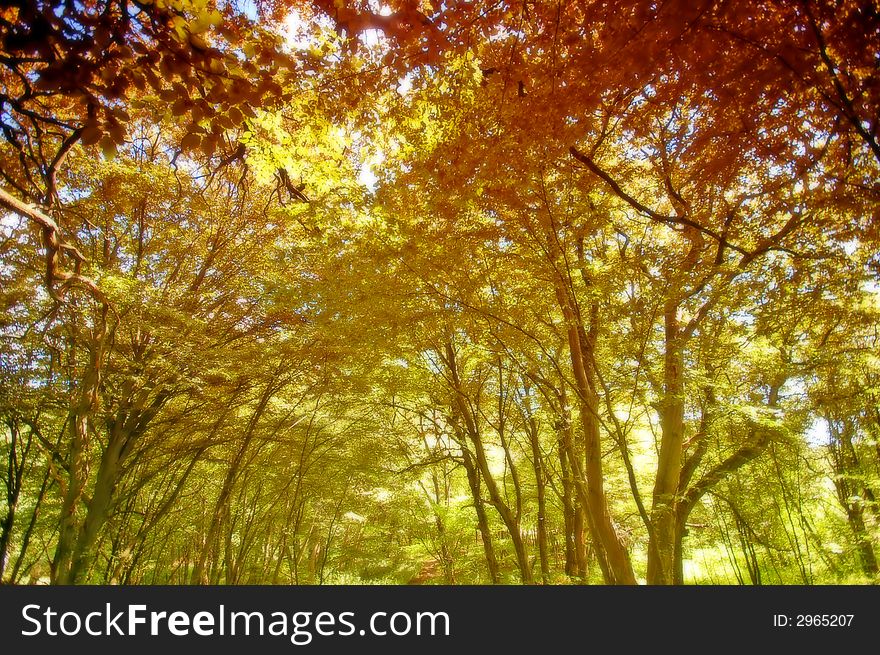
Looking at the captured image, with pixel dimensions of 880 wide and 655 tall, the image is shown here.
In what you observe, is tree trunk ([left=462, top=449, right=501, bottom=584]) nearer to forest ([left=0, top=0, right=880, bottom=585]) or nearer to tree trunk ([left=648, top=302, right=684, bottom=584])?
forest ([left=0, top=0, right=880, bottom=585])

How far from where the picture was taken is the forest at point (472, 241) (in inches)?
91.4

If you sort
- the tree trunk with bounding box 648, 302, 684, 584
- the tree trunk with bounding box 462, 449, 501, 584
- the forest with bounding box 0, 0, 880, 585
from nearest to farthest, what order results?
the forest with bounding box 0, 0, 880, 585
the tree trunk with bounding box 648, 302, 684, 584
the tree trunk with bounding box 462, 449, 501, 584

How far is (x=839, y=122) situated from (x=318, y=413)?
1061cm

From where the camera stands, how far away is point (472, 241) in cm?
464

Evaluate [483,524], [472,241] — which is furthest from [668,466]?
[483,524]

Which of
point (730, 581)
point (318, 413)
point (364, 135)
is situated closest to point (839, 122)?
point (364, 135)

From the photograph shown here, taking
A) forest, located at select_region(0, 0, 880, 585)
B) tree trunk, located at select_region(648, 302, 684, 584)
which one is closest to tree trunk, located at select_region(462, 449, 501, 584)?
forest, located at select_region(0, 0, 880, 585)

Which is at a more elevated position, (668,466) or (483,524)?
(668,466)

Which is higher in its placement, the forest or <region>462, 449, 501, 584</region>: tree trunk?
the forest

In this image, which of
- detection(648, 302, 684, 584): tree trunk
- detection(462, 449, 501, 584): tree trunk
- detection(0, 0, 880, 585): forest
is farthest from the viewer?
detection(462, 449, 501, 584): tree trunk

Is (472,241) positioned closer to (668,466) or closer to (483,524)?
(668,466)

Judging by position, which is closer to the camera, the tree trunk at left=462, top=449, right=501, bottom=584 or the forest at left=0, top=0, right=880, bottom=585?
the forest at left=0, top=0, right=880, bottom=585

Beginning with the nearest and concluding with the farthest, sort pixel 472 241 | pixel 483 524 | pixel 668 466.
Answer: pixel 472 241 → pixel 668 466 → pixel 483 524

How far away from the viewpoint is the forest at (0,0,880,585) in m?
2.32
